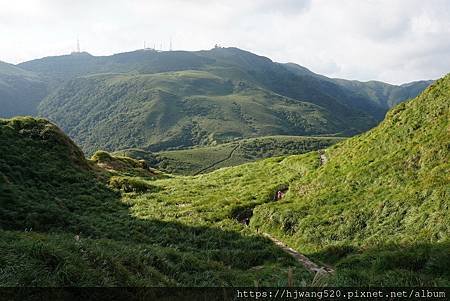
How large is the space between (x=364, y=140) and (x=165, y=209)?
17183 millimetres

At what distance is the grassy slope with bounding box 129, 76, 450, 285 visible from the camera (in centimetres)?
1594

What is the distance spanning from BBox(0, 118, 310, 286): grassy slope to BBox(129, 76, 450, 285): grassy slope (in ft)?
7.99

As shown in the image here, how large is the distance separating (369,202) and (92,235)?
15.9 metres

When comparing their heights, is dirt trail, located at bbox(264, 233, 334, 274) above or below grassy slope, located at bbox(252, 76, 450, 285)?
below

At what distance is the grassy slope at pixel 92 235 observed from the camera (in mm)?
9844

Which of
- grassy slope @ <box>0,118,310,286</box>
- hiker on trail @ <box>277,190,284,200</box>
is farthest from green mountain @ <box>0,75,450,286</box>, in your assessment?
hiker on trail @ <box>277,190,284,200</box>

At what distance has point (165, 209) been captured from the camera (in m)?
30.1

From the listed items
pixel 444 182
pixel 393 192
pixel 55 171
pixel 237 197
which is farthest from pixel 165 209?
pixel 444 182

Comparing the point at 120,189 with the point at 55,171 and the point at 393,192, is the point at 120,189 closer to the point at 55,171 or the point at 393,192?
the point at 55,171

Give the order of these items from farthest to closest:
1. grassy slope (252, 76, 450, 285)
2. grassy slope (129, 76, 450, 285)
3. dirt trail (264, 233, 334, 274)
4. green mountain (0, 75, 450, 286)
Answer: dirt trail (264, 233, 334, 274) → grassy slope (129, 76, 450, 285) → grassy slope (252, 76, 450, 285) → green mountain (0, 75, 450, 286)

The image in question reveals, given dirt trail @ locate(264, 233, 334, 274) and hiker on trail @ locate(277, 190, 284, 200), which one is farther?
hiker on trail @ locate(277, 190, 284, 200)

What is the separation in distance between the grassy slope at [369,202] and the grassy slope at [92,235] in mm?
2436

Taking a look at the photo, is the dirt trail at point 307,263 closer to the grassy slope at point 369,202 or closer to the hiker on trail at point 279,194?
the grassy slope at point 369,202

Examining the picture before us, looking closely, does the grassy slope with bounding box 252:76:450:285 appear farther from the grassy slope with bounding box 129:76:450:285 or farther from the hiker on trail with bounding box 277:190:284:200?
the hiker on trail with bounding box 277:190:284:200
